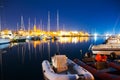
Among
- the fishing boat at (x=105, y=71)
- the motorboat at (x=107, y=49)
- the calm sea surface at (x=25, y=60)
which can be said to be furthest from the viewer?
the motorboat at (x=107, y=49)

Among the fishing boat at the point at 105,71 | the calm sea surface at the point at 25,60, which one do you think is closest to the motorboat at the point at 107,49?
the calm sea surface at the point at 25,60

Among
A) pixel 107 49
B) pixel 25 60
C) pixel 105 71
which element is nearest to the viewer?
pixel 105 71

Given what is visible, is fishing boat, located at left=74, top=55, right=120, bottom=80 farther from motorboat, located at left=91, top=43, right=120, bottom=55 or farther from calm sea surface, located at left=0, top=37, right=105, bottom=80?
motorboat, located at left=91, top=43, right=120, bottom=55

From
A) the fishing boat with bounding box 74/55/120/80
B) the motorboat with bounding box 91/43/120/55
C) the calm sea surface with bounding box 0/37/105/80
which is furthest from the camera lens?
the motorboat with bounding box 91/43/120/55

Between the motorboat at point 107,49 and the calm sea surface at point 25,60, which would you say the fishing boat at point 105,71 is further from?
the motorboat at point 107,49

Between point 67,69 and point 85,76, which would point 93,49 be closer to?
point 67,69

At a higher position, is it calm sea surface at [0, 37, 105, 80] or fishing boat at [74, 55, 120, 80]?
fishing boat at [74, 55, 120, 80]

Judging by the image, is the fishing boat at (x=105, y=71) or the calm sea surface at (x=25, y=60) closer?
the fishing boat at (x=105, y=71)

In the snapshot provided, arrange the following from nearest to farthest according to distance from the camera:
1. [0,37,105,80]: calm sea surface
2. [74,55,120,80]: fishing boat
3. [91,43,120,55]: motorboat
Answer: [74,55,120,80]: fishing boat, [0,37,105,80]: calm sea surface, [91,43,120,55]: motorboat

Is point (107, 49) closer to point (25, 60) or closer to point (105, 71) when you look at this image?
point (25, 60)

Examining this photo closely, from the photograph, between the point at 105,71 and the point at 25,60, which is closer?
the point at 105,71

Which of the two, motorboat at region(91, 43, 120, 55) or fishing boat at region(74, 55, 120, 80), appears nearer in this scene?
fishing boat at region(74, 55, 120, 80)

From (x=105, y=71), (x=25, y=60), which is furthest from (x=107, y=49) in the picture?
(x=105, y=71)

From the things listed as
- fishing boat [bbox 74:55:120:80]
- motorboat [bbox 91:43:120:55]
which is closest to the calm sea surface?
fishing boat [bbox 74:55:120:80]
